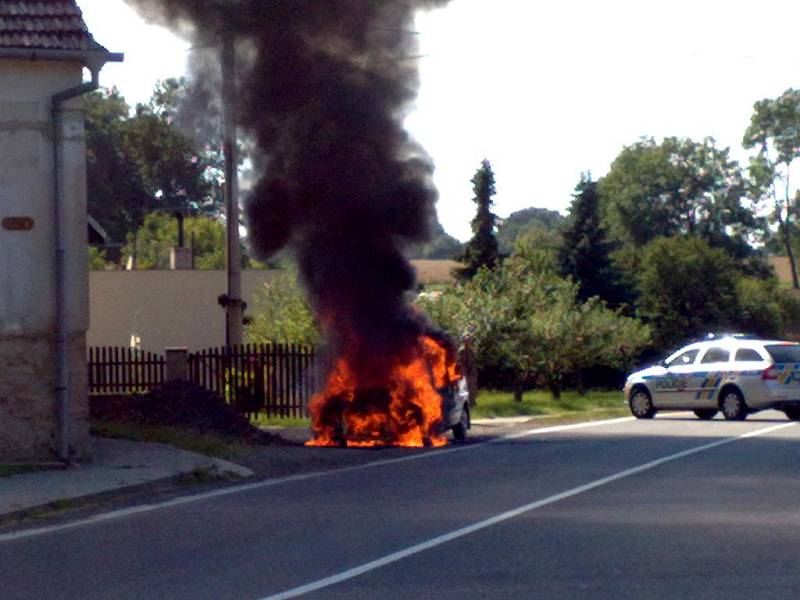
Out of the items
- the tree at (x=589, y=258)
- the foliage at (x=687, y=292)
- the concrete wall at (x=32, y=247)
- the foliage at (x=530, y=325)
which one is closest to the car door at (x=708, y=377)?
the foliage at (x=530, y=325)

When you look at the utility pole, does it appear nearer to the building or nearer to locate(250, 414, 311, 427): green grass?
locate(250, 414, 311, 427): green grass

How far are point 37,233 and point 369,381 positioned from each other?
6214 mm

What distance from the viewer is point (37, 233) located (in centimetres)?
1748

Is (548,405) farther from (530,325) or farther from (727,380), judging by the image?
(727,380)

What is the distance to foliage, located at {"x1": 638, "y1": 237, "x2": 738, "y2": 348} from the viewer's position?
57.0 meters

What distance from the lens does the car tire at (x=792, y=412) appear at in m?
28.3

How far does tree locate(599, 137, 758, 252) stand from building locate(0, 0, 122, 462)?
2842 inches

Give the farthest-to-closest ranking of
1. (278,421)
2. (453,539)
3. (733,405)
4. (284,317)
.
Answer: (284,317)
(733,405)
(278,421)
(453,539)

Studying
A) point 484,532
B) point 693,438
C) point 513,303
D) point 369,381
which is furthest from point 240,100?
point 513,303

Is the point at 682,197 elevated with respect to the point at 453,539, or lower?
elevated

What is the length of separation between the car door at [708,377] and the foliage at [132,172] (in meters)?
37.6

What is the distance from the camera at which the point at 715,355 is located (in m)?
29.3

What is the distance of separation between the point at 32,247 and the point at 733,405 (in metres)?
15.9

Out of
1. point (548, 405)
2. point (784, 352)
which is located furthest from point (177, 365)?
point (548, 405)
